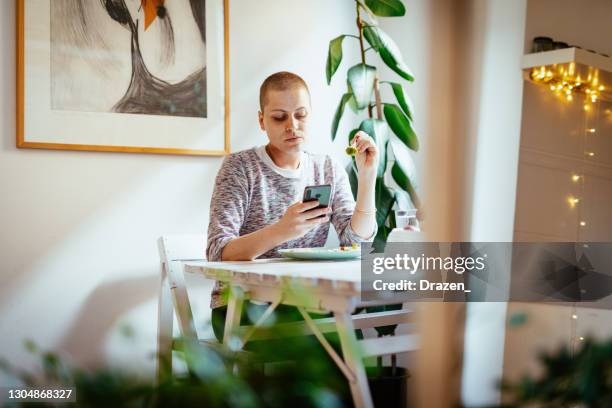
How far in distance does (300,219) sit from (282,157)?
0.44 meters

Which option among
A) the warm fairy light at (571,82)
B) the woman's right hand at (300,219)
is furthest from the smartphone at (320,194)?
the warm fairy light at (571,82)

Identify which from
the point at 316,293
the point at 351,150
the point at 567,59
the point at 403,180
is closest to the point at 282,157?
the point at 351,150

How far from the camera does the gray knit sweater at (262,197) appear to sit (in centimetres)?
186

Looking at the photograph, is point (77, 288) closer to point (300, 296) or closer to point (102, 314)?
point (102, 314)

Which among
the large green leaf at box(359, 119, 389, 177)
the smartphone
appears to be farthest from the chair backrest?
the large green leaf at box(359, 119, 389, 177)

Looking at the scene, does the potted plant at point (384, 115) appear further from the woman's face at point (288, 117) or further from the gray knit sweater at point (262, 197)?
the woman's face at point (288, 117)

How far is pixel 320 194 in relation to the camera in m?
1.63

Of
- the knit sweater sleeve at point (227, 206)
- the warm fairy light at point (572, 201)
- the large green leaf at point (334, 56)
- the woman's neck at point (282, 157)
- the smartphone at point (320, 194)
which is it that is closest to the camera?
the smartphone at point (320, 194)

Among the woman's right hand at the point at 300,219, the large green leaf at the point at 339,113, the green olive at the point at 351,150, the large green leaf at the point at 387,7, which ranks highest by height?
the large green leaf at the point at 387,7

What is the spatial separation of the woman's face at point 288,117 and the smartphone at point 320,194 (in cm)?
35

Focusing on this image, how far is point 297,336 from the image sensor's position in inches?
19.5

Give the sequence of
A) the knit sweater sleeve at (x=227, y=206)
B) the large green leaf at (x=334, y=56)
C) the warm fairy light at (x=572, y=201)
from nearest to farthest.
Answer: the knit sweater sleeve at (x=227, y=206)
the warm fairy light at (x=572, y=201)
the large green leaf at (x=334, y=56)

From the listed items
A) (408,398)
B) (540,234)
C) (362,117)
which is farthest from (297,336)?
(362,117)

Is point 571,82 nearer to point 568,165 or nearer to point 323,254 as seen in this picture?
point 568,165
